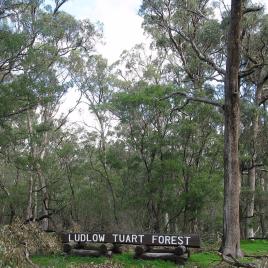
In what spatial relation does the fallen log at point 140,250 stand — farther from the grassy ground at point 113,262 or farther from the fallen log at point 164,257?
the grassy ground at point 113,262

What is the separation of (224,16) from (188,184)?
814 centimetres

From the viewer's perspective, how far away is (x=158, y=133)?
20.0 meters

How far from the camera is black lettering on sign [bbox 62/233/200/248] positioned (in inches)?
546

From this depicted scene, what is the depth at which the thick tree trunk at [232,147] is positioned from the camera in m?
14.2

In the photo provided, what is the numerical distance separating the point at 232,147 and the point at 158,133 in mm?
5925

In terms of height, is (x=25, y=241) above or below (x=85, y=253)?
above

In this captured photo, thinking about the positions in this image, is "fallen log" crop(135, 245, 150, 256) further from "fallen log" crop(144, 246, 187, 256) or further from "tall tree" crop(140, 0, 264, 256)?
"tall tree" crop(140, 0, 264, 256)

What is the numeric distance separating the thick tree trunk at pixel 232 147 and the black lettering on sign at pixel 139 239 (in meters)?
1.12

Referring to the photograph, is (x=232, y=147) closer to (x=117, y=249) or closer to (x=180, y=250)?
(x=180, y=250)

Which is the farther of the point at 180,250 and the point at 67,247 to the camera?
the point at 67,247

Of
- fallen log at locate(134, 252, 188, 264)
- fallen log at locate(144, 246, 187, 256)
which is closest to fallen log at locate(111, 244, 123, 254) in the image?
fallen log at locate(134, 252, 188, 264)

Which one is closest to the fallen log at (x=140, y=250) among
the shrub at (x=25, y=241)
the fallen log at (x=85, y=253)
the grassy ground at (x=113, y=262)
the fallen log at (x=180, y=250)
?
the grassy ground at (x=113, y=262)

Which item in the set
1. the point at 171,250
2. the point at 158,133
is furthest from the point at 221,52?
the point at 171,250

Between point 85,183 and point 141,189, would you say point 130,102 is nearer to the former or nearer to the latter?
point 141,189
